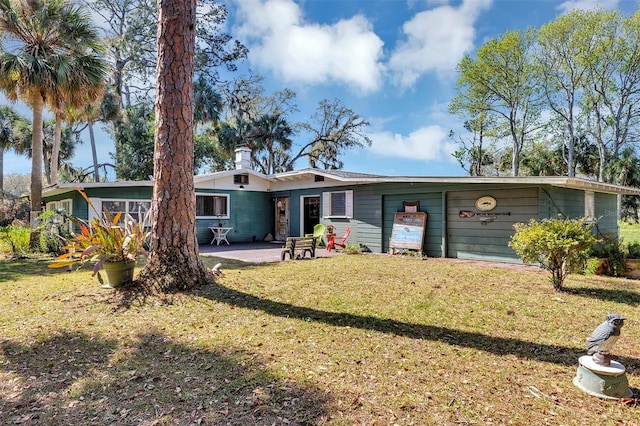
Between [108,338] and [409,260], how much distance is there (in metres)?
6.87

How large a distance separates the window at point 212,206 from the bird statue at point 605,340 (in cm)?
1186

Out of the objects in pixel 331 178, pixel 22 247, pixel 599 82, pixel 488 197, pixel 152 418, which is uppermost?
pixel 599 82

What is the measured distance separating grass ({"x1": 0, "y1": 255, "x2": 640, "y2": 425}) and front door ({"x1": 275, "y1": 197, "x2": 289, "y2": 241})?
A: 27.4 ft

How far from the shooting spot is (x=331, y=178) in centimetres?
1162

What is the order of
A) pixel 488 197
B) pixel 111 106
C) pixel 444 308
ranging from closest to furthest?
1. pixel 444 308
2. pixel 488 197
3. pixel 111 106

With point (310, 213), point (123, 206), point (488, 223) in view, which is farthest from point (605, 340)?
point (123, 206)

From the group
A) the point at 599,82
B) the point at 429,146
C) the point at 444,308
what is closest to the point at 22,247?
the point at 444,308

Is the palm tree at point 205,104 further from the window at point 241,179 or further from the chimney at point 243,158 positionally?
the window at point 241,179

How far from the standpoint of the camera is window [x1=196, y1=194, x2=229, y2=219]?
503 inches

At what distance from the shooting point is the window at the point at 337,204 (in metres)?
11.7

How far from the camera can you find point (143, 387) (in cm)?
269

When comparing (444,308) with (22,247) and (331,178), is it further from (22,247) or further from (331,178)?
(22,247)

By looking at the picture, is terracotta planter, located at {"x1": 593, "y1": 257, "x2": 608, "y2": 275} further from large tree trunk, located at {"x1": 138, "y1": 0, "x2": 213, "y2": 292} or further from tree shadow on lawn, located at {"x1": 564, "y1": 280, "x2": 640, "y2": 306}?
large tree trunk, located at {"x1": 138, "y1": 0, "x2": 213, "y2": 292}

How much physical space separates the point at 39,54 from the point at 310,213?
964 centimetres
